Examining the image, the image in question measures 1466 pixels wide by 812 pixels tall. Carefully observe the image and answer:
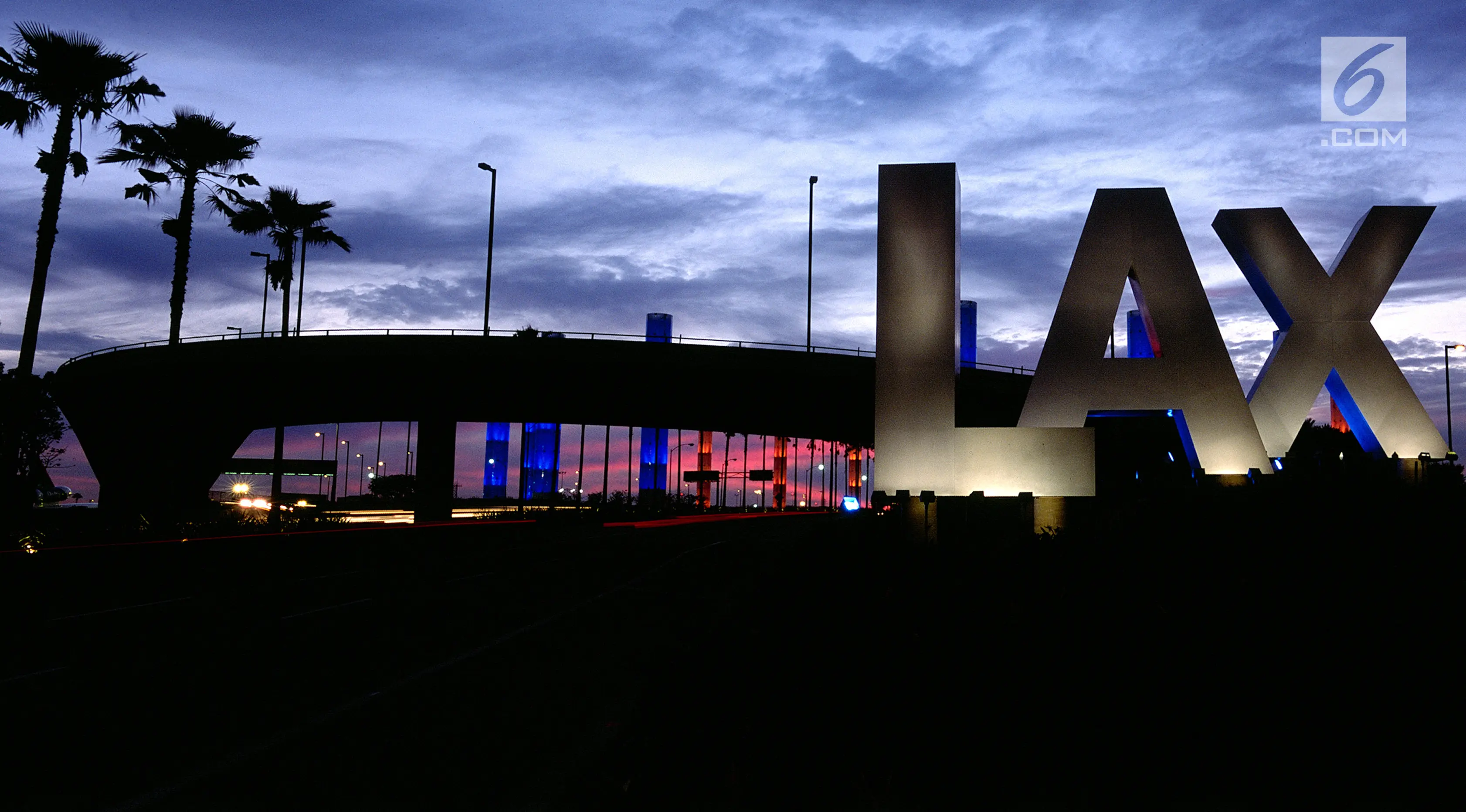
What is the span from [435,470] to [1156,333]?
139 ft

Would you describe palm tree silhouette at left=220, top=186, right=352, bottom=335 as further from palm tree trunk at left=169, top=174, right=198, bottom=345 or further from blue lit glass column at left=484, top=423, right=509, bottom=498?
blue lit glass column at left=484, top=423, right=509, bottom=498

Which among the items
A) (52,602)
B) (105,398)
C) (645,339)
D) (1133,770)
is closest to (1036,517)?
(1133,770)

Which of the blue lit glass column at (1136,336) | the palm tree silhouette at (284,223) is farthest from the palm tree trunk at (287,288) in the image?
the blue lit glass column at (1136,336)

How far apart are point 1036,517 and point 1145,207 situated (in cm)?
636

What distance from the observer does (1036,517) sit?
728 inches

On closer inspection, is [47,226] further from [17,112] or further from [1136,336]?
[1136,336]

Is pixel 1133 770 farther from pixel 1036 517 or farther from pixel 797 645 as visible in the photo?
pixel 1036 517

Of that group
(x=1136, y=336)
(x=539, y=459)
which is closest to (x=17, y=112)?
(x=1136, y=336)

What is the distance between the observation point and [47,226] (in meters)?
28.6

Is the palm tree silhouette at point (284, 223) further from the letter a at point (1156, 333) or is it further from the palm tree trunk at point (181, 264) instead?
the letter a at point (1156, 333)

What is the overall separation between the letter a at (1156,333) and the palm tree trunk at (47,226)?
2670 cm

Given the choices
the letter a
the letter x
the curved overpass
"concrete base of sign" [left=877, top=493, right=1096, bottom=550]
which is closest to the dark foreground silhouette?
"concrete base of sign" [left=877, top=493, right=1096, bottom=550]

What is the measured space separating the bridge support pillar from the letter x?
4157cm

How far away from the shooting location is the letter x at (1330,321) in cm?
1942
